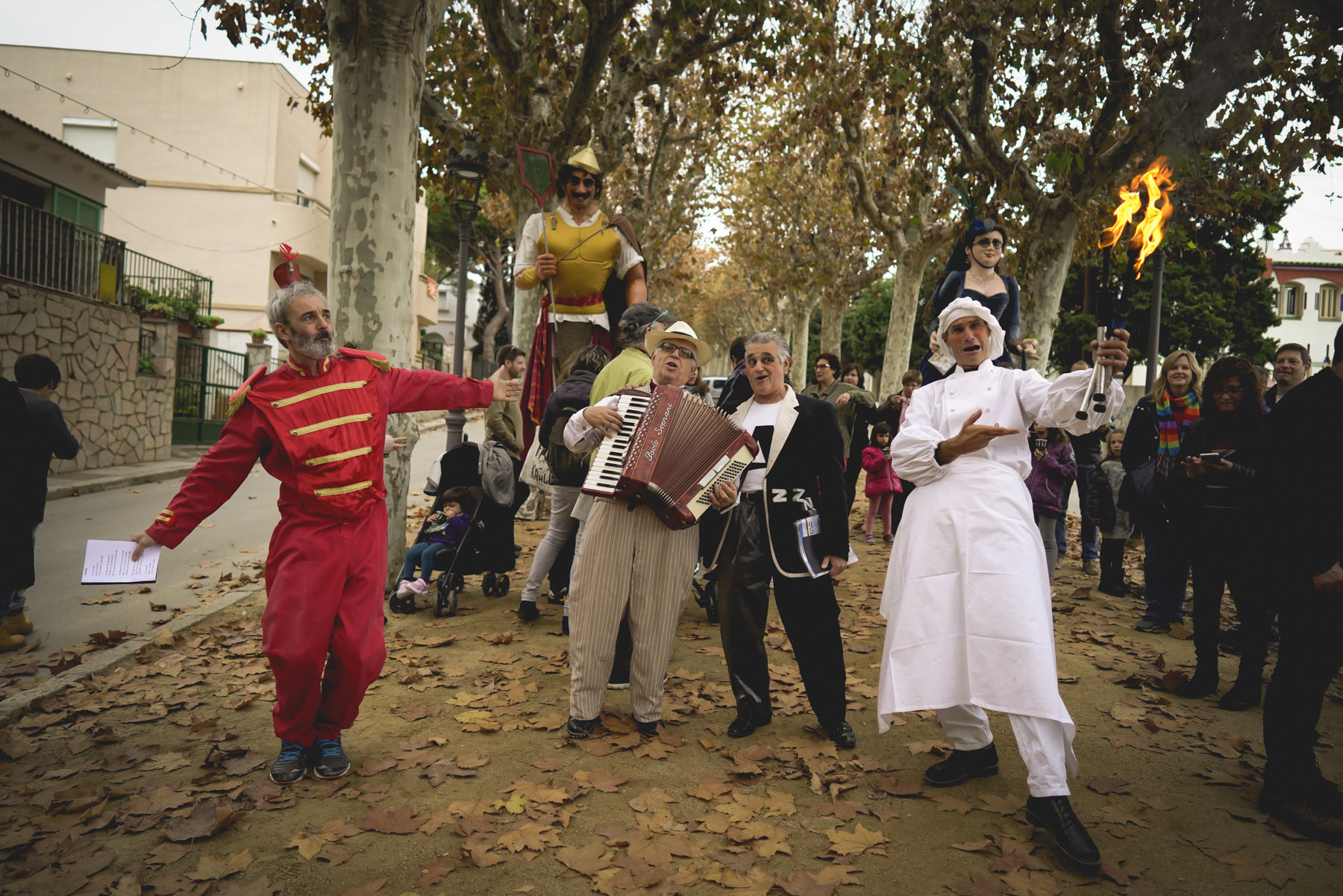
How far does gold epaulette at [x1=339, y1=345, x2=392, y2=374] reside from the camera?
14.2 ft

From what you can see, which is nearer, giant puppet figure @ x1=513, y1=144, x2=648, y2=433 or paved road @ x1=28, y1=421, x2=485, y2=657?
giant puppet figure @ x1=513, y1=144, x2=648, y2=433

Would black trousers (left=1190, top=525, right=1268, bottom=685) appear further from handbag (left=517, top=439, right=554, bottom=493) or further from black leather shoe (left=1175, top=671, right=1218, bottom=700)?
handbag (left=517, top=439, right=554, bottom=493)

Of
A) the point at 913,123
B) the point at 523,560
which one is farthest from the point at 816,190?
the point at 523,560

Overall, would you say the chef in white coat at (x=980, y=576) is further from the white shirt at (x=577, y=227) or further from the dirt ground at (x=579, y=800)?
the white shirt at (x=577, y=227)

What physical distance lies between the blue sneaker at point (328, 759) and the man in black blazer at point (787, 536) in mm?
2024

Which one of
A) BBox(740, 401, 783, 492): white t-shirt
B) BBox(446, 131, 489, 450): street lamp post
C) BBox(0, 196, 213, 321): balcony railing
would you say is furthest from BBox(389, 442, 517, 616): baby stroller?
BBox(0, 196, 213, 321): balcony railing

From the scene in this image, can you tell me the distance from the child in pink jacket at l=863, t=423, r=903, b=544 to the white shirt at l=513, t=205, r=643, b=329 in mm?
5334

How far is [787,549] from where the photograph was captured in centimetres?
465

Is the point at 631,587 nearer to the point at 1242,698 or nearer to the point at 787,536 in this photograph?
the point at 787,536

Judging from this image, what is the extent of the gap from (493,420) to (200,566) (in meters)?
3.56

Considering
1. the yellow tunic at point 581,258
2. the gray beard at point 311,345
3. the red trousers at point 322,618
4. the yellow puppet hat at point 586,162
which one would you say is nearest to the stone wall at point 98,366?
the yellow tunic at point 581,258

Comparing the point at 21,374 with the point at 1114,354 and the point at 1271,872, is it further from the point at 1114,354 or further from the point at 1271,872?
the point at 1271,872

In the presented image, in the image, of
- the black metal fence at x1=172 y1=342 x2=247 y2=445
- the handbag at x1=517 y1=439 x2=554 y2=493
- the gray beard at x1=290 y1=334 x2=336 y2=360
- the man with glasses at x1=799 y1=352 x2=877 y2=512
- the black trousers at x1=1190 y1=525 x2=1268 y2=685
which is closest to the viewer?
the gray beard at x1=290 y1=334 x2=336 y2=360

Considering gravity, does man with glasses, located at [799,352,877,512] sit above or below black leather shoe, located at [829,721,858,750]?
above
